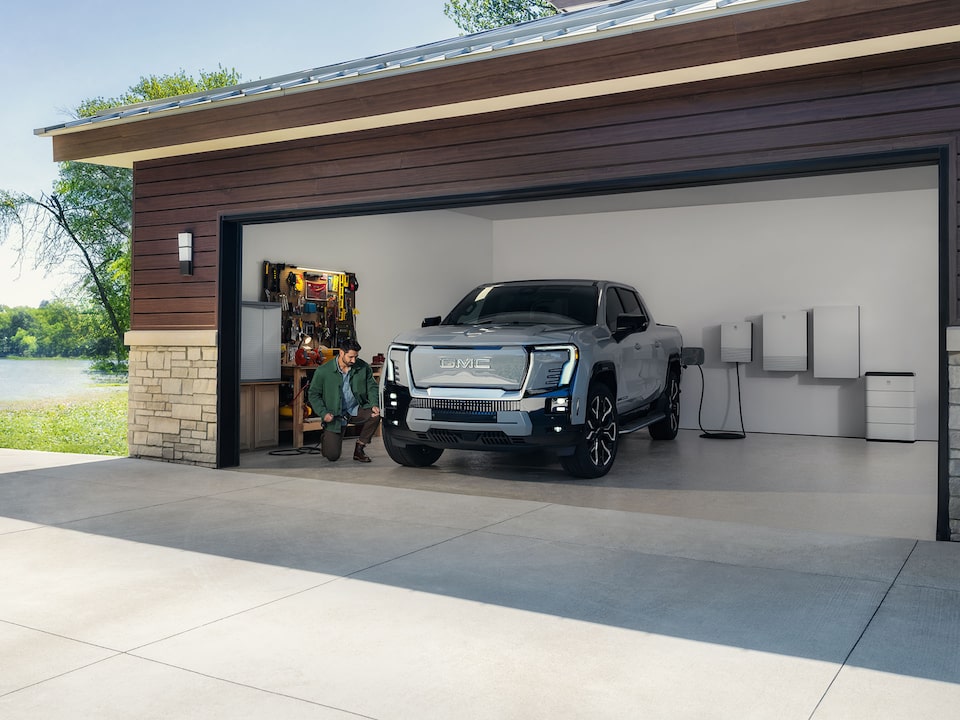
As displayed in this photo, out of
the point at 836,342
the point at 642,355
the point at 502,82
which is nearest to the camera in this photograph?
the point at 502,82

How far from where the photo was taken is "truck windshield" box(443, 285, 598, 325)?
7.62 m

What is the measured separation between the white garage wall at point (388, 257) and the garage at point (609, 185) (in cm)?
4

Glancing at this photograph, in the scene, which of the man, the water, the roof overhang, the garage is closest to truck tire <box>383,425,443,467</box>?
the man

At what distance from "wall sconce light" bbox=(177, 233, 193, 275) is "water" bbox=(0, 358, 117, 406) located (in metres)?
15.4

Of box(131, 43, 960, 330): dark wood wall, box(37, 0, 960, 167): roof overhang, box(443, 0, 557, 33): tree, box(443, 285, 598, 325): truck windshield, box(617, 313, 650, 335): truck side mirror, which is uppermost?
box(443, 0, 557, 33): tree

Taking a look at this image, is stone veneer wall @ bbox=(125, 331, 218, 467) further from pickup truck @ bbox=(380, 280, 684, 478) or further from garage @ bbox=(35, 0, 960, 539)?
pickup truck @ bbox=(380, 280, 684, 478)

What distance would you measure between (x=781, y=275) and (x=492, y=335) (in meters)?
6.11

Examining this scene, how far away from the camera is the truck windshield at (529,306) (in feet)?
25.0

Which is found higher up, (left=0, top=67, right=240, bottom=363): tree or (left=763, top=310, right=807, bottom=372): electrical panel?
(left=0, top=67, right=240, bottom=363): tree

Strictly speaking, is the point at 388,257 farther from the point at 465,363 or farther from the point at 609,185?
the point at 609,185

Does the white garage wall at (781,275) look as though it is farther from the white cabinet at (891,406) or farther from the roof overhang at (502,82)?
the roof overhang at (502,82)

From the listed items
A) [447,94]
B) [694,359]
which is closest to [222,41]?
[694,359]

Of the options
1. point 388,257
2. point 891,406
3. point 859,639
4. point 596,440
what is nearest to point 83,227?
point 388,257

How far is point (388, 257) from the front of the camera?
1158 centimetres
